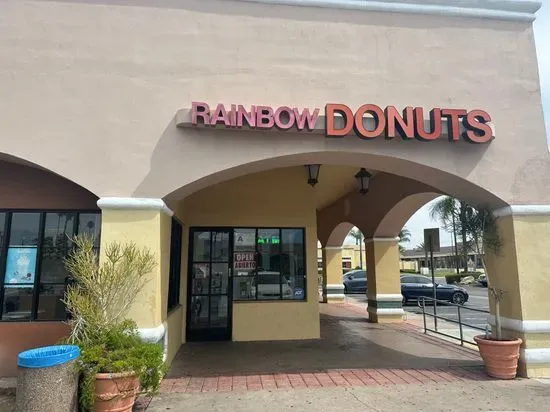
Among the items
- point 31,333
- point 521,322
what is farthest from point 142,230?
point 521,322

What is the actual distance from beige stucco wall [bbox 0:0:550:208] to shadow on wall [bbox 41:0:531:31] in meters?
0.02

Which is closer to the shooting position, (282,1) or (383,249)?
(282,1)

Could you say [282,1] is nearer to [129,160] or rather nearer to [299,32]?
[299,32]

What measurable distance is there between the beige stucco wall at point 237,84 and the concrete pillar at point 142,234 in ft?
0.70

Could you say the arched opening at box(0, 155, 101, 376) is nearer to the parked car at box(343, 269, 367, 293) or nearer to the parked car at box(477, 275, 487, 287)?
the parked car at box(343, 269, 367, 293)

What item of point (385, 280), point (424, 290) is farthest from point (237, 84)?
point (424, 290)

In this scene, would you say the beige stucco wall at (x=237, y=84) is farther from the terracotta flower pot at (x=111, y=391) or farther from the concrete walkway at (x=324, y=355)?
the concrete walkway at (x=324, y=355)

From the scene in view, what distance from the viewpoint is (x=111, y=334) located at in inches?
204

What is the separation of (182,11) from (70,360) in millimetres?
5427

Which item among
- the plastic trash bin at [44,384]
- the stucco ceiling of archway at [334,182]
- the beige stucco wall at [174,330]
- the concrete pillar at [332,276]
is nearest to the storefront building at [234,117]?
the beige stucco wall at [174,330]

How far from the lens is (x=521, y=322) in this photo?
672cm

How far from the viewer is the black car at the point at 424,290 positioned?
744 inches

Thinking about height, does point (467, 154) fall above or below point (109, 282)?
above

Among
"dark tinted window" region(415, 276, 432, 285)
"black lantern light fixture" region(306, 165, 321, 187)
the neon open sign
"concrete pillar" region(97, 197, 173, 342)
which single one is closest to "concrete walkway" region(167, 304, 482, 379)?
"concrete pillar" region(97, 197, 173, 342)
